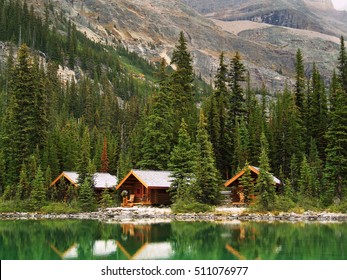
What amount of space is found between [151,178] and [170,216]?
8578mm

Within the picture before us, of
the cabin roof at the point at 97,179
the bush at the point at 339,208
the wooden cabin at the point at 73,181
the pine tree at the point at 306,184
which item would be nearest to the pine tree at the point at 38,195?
the wooden cabin at the point at 73,181

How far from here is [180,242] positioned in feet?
73.6

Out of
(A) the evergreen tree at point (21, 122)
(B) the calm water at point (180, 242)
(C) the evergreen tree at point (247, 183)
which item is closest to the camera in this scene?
(B) the calm water at point (180, 242)

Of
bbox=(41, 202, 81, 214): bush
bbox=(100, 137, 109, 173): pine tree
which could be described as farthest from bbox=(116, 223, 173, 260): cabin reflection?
bbox=(100, 137, 109, 173): pine tree

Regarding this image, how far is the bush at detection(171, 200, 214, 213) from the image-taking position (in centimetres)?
3815

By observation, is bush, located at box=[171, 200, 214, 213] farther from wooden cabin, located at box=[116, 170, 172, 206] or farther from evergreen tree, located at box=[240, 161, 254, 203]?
wooden cabin, located at box=[116, 170, 172, 206]

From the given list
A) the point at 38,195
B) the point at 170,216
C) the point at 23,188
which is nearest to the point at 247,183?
the point at 170,216

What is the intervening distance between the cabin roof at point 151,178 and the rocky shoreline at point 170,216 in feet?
9.84

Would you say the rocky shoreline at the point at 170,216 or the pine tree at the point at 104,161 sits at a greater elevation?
the pine tree at the point at 104,161

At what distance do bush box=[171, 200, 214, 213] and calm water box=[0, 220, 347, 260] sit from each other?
6776 millimetres

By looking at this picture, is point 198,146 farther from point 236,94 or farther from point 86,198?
point 236,94

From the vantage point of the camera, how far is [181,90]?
194 ft

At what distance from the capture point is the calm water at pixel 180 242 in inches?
738

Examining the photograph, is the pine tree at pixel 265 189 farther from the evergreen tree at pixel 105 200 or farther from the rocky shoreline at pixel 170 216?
the evergreen tree at pixel 105 200
